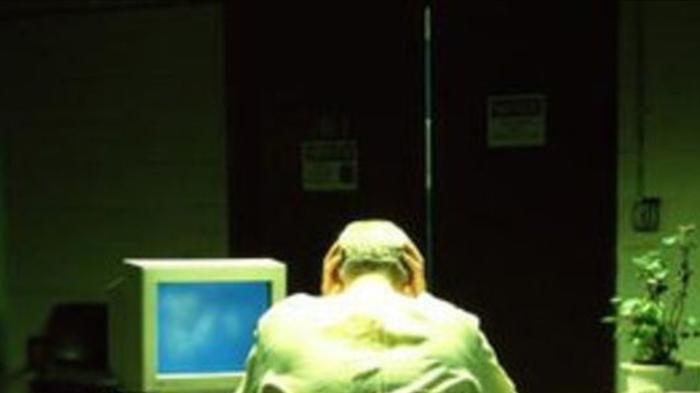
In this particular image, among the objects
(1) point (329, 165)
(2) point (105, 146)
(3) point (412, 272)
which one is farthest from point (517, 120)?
Result: (3) point (412, 272)

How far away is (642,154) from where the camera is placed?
495 centimetres

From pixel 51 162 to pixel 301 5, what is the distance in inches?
55.3

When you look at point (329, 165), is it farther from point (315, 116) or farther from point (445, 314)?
point (445, 314)

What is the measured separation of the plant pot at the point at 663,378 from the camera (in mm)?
3900

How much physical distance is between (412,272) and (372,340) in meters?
0.26

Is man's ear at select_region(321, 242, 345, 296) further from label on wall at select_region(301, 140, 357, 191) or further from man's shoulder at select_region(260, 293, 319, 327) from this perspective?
label on wall at select_region(301, 140, 357, 191)

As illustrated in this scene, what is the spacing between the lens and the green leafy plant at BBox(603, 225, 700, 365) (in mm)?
4020

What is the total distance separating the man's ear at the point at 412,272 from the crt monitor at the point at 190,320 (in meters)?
0.55

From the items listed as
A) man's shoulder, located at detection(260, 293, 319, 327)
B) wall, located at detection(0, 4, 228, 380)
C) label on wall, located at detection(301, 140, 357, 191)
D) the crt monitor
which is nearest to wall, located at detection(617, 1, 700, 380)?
label on wall, located at detection(301, 140, 357, 191)

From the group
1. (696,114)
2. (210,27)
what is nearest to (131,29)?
(210,27)

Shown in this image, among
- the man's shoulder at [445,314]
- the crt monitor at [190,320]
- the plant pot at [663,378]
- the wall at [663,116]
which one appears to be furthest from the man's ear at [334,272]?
the wall at [663,116]

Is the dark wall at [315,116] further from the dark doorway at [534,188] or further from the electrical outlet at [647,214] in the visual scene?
the electrical outlet at [647,214]

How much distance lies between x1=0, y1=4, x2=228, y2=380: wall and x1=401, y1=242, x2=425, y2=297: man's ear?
3026 mm

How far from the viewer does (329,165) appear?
5.72m
